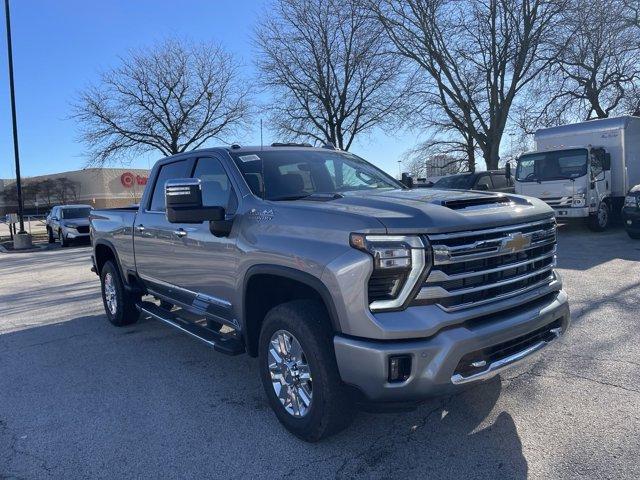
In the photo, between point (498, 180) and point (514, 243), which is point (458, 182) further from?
point (514, 243)

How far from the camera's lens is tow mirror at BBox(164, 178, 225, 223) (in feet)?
12.0

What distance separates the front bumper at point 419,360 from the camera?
274 centimetres

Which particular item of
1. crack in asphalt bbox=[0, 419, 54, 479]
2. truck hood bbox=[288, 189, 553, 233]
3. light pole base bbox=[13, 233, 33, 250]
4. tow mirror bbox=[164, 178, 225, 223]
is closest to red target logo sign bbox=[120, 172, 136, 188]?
light pole base bbox=[13, 233, 33, 250]

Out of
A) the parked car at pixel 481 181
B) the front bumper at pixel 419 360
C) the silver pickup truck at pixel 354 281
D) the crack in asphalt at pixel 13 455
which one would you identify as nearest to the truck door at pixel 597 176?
the parked car at pixel 481 181

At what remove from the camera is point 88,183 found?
2418 inches

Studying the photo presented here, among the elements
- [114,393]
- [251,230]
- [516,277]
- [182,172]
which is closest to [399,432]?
[516,277]

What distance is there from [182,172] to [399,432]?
125 inches

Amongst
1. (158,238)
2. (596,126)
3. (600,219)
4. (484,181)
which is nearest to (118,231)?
(158,238)

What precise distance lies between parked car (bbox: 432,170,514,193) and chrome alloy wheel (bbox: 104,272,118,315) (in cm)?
1145

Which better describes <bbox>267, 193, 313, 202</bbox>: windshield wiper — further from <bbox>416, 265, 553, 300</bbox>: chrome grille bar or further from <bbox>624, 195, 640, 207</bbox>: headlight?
<bbox>624, 195, 640, 207</bbox>: headlight

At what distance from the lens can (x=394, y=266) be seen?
2.79 meters

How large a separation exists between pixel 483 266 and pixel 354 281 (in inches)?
32.3

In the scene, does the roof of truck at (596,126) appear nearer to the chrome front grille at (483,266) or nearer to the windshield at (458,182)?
the windshield at (458,182)

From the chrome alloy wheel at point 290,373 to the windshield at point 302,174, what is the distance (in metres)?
1.13
